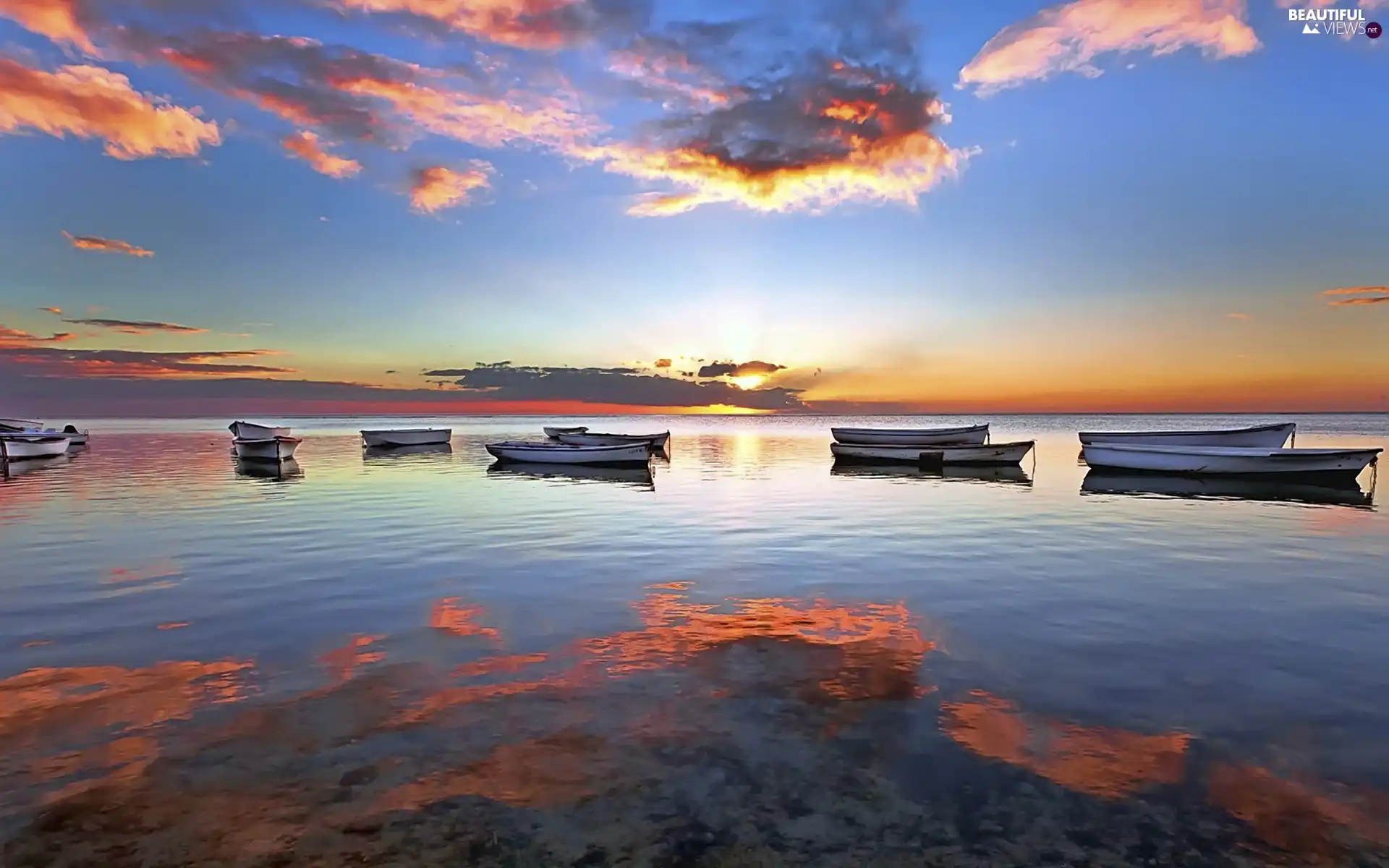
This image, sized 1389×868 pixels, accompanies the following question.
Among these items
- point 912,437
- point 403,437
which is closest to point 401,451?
point 403,437

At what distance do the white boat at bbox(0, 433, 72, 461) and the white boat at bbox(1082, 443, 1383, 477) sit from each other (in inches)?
2742

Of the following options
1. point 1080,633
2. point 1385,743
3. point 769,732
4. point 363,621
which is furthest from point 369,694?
point 1385,743

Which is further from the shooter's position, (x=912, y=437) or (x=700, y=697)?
(x=912, y=437)

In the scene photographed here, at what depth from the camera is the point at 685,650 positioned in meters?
10.2

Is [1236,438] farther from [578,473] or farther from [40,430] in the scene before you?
[40,430]

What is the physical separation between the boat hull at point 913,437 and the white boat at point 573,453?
15.0 meters

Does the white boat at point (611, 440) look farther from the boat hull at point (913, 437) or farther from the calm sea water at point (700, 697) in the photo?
the calm sea water at point (700, 697)

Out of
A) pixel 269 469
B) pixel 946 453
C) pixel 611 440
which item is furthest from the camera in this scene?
pixel 946 453

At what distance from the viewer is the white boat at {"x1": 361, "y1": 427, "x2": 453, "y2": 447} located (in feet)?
202

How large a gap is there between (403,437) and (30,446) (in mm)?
24905

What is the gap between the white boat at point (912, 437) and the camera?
48.6 metres

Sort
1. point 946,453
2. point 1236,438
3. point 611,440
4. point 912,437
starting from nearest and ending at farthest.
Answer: point 1236,438, point 611,440, point 946,453, point 912,437

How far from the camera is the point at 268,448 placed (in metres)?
47.5

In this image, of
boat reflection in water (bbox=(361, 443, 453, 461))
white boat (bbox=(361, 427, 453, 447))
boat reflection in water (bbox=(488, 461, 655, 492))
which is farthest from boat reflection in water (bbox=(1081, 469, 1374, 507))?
white boat (bbox=(361, 427, 453, 447))
